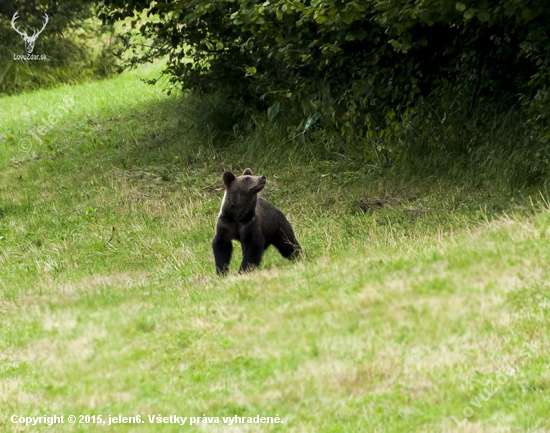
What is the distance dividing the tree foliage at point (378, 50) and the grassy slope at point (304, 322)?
2139mm

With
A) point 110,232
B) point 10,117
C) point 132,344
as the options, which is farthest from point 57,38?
point 132,344

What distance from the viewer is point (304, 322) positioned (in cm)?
632

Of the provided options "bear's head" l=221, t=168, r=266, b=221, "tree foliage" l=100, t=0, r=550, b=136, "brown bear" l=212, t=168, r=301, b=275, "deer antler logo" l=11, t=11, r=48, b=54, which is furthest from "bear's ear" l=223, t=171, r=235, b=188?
"deer antler logo" l=11, t=11, r=48, b=54

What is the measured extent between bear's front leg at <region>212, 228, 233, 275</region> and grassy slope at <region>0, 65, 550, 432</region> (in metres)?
0.29

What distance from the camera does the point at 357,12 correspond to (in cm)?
1090

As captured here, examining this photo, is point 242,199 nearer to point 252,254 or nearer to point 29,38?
point 252,254

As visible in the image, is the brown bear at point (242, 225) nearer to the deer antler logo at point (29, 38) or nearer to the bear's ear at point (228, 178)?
the bear's ear at point (228, 178)

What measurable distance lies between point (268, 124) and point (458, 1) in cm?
691

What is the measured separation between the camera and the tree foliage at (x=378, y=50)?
11211 millimetres

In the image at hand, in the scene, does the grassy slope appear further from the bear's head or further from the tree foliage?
the tree foliage

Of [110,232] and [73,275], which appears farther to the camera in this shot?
[110,232]

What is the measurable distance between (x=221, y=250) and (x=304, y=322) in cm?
327

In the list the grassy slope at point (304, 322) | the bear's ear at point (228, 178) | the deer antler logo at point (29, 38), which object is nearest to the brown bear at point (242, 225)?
the bear's ear at point (228, 178)

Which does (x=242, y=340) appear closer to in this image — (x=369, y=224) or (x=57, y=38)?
(x=369, y=224)
